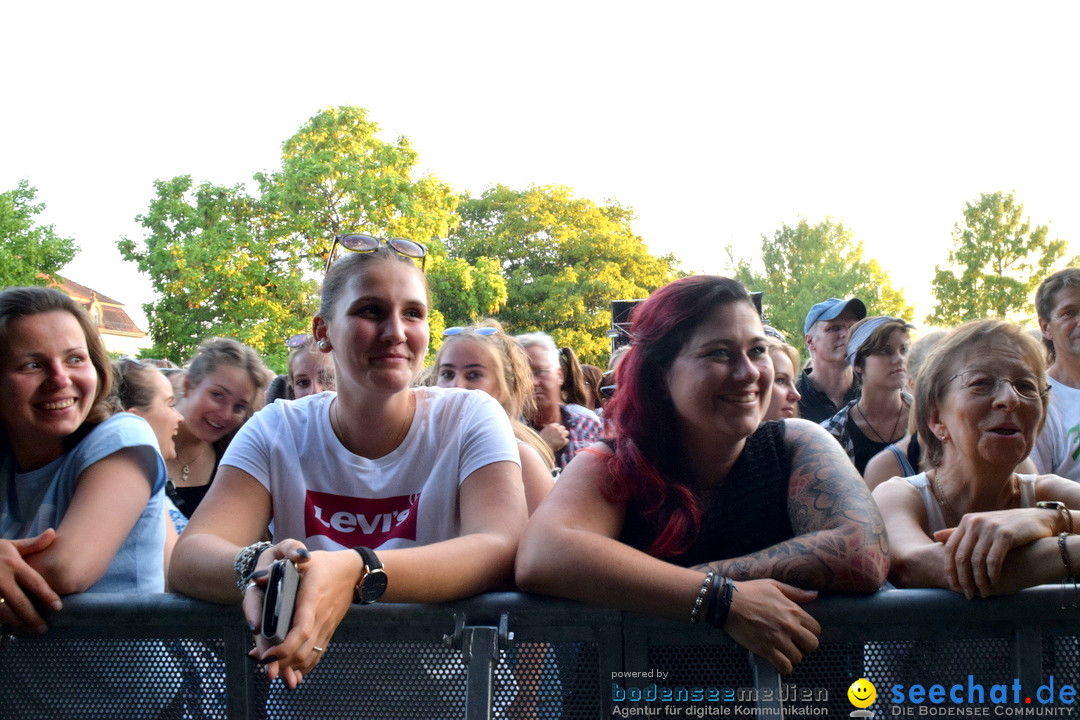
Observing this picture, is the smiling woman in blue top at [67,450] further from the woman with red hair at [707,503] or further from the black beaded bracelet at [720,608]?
the black beaded bracelet at [720,608]

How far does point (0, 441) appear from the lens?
2.64 meters

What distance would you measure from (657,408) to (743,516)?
40 centimetres

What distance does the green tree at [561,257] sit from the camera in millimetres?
40312

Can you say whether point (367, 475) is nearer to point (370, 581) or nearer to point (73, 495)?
point (370, 581)

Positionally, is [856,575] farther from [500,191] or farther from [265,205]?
[500,191]

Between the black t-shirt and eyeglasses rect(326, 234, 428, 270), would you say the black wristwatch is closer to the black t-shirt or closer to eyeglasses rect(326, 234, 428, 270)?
eyeglasses rect(326, 234, 428, 270)

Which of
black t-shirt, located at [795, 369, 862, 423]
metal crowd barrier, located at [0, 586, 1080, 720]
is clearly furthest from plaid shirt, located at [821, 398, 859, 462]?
metal crowd barrier, located at [0, 586, 1080, 720]

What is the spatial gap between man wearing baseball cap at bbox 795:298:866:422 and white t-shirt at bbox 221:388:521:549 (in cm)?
421

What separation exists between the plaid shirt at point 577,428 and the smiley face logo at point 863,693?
13.3ft

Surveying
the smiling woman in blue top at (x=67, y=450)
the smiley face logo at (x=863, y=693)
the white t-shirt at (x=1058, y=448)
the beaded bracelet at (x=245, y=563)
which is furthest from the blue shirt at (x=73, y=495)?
the white t-shirt at (x=1058, y=448)

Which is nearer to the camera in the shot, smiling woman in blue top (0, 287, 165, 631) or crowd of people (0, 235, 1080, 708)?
crowd of people (0, 235, 1080, 708)

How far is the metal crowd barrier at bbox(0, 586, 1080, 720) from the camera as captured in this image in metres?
1.78

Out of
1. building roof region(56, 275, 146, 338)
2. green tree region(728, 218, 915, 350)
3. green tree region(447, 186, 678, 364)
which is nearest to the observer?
green tree region(447, 186, 678, 364)

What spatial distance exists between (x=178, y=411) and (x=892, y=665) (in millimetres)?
4357
